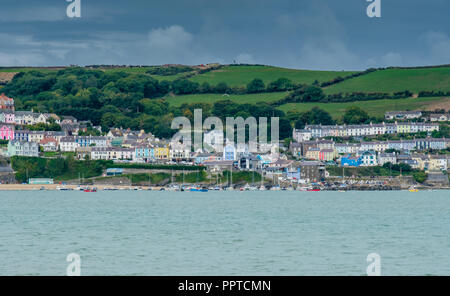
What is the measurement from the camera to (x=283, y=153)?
110 meters

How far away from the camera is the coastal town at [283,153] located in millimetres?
94875

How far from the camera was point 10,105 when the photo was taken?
12975 centimetres

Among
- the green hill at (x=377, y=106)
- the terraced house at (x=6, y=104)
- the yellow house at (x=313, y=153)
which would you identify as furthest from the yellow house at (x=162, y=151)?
the terraced house at (x=6, y=104)

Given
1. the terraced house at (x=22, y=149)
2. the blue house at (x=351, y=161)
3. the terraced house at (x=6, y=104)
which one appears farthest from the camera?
the terraced house at (x=6, y=104)

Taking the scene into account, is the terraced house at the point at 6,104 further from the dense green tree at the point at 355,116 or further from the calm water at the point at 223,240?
the calm water at the point at 223,240

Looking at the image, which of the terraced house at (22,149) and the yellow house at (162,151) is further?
the yellow house at (162,151)

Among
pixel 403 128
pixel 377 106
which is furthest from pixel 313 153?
pixel 377 106

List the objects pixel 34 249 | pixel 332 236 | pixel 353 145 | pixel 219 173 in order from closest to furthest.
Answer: pixel 34 249 → pixel 332 236 → pixel 219 173 → pixel 353 145

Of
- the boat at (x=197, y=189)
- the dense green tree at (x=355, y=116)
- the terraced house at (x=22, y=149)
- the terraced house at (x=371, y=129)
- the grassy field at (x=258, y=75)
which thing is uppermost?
the grassy field at (x=258, y=75)

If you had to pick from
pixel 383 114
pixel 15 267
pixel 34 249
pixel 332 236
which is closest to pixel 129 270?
pixel 15 267

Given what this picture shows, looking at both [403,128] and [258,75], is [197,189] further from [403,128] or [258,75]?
[258,75]

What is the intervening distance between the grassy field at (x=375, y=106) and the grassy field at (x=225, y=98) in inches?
229
